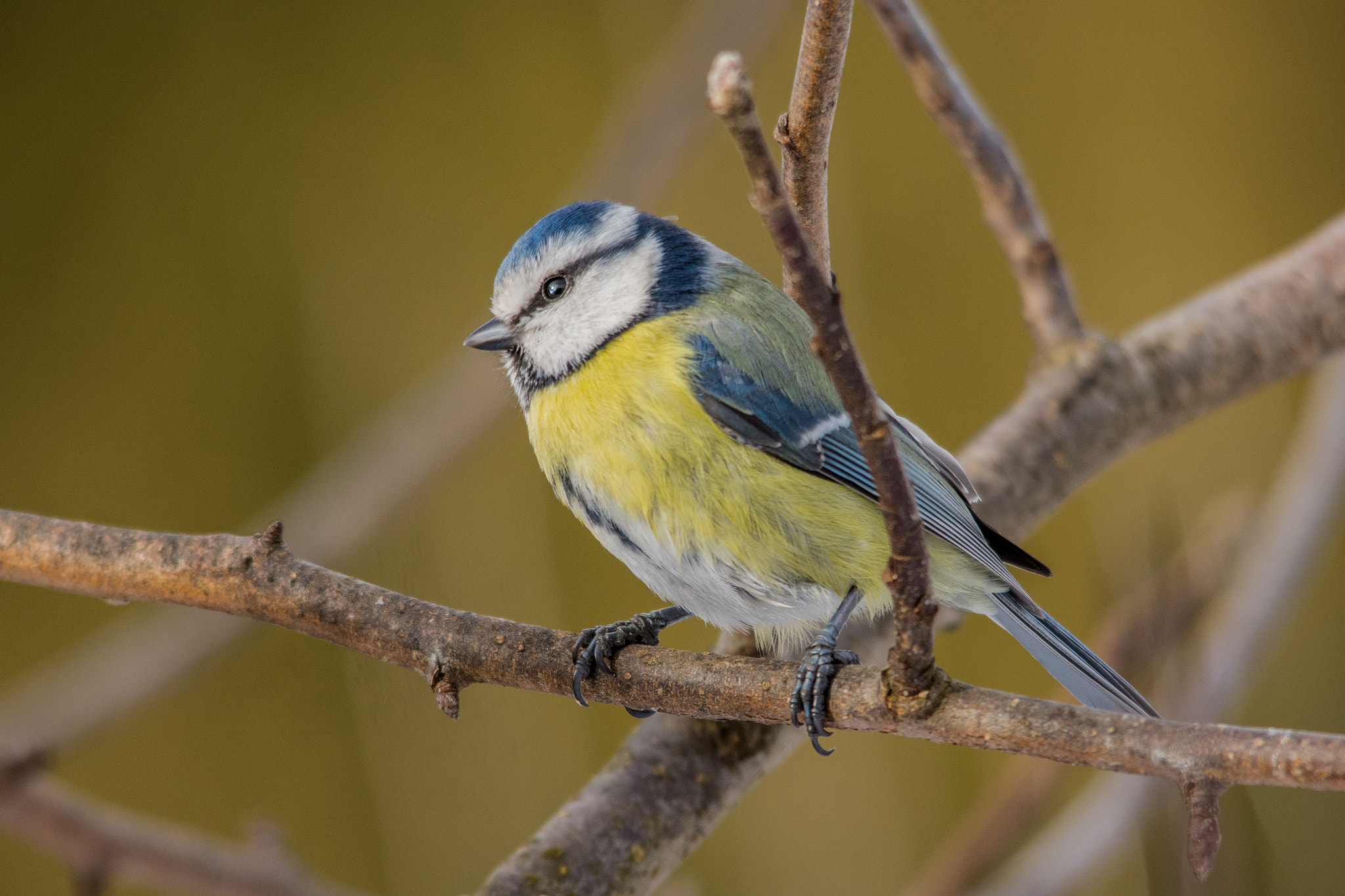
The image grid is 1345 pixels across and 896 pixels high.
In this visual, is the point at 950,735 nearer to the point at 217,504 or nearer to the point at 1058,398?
the point at 1058,398

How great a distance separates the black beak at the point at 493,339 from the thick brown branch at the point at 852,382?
0.33 m

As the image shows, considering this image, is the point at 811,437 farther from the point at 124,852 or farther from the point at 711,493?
the point at 124,852

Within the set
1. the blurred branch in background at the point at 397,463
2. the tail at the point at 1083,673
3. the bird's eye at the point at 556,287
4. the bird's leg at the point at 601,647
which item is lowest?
the tail at the point at 1083,673

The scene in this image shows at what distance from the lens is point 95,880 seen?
743 mm

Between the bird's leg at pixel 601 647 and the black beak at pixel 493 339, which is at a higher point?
the black beak at pixel 493 339

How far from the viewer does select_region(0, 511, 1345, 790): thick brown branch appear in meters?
0.39

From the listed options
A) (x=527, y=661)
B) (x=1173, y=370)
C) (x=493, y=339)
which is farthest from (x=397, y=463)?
(x=1173, y=370)

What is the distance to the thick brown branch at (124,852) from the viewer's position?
2.44ft

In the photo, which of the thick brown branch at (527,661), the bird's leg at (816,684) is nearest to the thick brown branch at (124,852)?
the thick brown branch at (527,661)

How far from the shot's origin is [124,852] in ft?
2.52

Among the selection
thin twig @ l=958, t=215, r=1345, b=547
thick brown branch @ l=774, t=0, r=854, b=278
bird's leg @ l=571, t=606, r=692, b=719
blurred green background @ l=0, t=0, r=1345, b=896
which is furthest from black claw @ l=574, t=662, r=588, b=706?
blurred green background @ l=0, t=0, r=1345, b=896

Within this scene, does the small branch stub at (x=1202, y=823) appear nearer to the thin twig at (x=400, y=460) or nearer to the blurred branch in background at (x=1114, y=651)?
the blurred branch in background at (x=1114, y=651)

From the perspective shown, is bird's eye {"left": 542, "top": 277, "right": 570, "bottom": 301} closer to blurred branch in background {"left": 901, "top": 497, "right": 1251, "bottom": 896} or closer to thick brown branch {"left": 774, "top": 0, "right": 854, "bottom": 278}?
thick brown branch {"left": 774, "top": 0, "right": 854, "bottom": 278}

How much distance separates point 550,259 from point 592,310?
0.04 m
